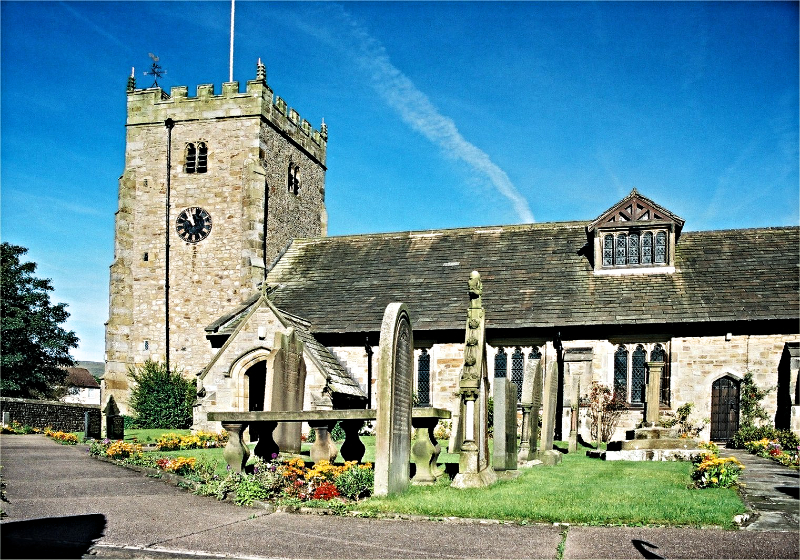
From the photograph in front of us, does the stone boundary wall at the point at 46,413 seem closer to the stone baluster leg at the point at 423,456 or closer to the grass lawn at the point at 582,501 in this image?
the stone baluster leg at the point at 423,456

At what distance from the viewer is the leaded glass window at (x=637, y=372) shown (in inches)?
1075

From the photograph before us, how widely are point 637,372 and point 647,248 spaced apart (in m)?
4.98

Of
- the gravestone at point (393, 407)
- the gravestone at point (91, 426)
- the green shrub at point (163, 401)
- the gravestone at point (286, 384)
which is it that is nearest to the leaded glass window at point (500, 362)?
the green shrub at point (163, 401)

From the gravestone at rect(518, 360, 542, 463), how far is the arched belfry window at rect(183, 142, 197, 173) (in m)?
22.1

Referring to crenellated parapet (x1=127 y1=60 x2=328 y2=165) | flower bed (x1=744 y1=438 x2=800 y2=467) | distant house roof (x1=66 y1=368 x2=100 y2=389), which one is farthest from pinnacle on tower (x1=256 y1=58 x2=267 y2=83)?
distant house roof (x1=66 y1=368 x2=100 y2=389)

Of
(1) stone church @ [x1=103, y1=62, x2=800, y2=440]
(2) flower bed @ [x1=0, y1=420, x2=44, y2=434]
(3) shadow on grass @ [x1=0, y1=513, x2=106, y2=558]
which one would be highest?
(1) stone church @ [x1=103, y1=62, x2=800, y2=440]

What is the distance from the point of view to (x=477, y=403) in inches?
550

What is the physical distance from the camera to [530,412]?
1803cm

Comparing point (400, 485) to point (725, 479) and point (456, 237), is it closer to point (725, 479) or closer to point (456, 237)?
point (725, 479)

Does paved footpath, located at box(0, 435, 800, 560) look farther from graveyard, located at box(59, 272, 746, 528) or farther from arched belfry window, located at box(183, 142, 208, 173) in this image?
arched belfry window, located at box(183, 142, 208, 173)

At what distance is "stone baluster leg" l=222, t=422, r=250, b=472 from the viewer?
13.2m

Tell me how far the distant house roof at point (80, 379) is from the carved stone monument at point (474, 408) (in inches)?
3240

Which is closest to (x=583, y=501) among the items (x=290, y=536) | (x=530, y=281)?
(x=290, y=536)

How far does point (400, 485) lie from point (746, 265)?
2092 cm
